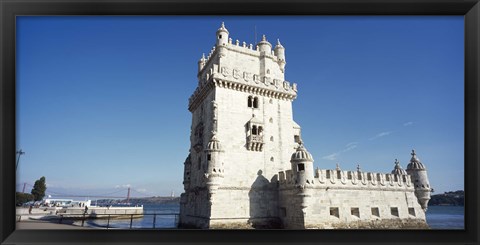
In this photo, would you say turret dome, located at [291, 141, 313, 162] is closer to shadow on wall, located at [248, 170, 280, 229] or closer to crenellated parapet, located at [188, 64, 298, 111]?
shadow on wall, located at [248, 170, 280, 229]

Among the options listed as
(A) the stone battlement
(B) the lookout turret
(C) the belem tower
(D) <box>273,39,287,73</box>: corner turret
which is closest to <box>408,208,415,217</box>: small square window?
(C) the belem tower

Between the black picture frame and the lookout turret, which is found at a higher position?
the lookout turret

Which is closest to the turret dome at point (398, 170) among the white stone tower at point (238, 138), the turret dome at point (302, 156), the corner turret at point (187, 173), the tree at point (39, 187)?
→ the white stone tower at point (238, 138)

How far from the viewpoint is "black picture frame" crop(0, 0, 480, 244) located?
6660 mm

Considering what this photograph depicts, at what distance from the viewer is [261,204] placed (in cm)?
1709

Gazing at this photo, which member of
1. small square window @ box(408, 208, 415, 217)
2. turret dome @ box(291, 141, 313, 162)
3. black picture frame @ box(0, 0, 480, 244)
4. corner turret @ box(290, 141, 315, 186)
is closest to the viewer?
black picture frame @ box(0, 0, 480, 244)

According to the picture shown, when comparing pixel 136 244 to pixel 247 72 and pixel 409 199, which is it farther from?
pixel 409 199

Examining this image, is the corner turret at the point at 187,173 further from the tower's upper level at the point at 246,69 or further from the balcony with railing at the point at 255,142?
the balcony with railing at the point at 255,142

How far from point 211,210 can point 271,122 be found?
6751mm
